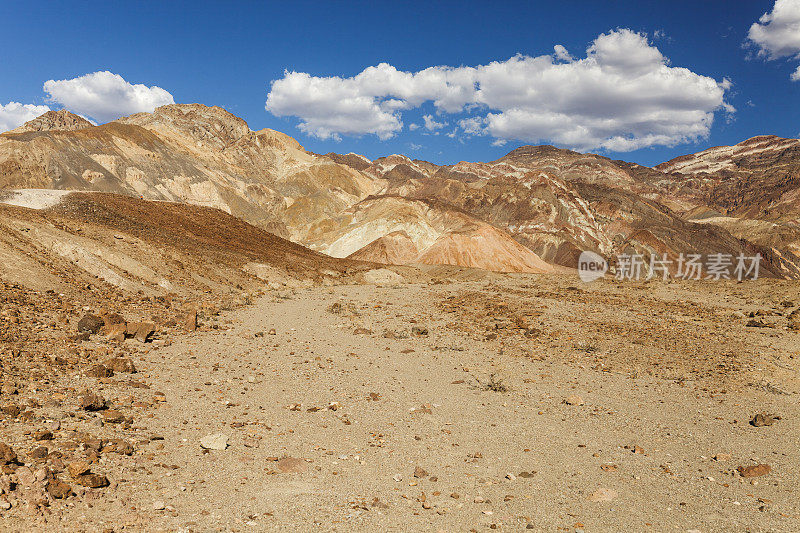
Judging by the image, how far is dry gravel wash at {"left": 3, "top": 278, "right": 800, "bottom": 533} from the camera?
17.5 ft

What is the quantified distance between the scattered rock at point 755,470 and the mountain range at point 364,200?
149ft

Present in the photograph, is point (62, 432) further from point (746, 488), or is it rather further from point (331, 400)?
point (746, 488)

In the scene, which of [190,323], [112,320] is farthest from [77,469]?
[190,323]

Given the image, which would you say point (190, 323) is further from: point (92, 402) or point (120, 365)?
point (92, 402)

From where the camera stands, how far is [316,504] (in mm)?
5430

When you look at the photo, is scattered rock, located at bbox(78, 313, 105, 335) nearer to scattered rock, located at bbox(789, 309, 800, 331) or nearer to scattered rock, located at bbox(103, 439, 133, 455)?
scattered rock, located at bbox(103, 439, 133, 455)

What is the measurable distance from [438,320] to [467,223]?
45.4 metres

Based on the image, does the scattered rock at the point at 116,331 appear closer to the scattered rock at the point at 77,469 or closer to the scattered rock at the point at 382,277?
the scattered rock at the point at 77,469

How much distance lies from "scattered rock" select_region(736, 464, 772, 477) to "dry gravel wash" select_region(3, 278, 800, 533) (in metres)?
0.12

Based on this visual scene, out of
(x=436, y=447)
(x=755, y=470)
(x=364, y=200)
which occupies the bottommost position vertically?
(x=436, y=447)

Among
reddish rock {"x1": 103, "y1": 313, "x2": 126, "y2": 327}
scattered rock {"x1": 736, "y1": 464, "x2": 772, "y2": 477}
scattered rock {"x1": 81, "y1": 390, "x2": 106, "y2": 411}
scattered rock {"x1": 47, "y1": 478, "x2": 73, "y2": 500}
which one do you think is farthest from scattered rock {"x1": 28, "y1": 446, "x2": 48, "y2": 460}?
scattered rock {"x1": 736, "y1": 464, "x2": 772, "y2": 477}

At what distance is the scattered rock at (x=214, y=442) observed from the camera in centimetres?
650

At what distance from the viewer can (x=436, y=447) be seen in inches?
289

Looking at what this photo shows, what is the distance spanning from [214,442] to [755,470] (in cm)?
785
